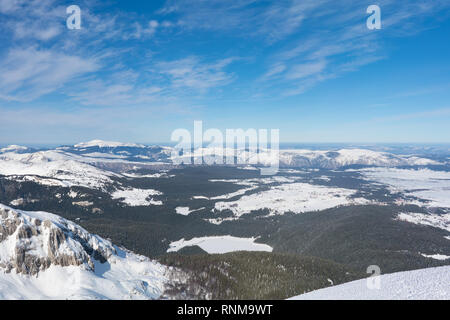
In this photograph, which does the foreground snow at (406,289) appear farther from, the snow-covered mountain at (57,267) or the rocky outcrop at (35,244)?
the rocky outcrop at (35,244)

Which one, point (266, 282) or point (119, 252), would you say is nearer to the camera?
point (266, 282)

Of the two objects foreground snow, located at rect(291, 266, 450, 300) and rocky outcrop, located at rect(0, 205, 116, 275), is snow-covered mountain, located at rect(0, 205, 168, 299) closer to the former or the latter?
rocky outcrop, located at rect(0, 205, 116, 275)

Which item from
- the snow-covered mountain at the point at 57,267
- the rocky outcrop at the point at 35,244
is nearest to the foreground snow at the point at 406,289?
the snow-covered mountain at the point at 57,267

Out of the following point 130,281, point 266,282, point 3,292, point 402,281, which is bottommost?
point 266,282
